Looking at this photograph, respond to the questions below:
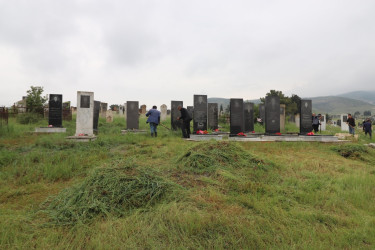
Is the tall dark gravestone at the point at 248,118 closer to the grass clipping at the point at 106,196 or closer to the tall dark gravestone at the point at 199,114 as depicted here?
the tall dark gravestone at the point at 199,114

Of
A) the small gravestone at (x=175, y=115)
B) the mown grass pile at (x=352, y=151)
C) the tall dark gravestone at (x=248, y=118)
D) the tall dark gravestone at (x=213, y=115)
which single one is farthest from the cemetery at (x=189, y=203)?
the tall dark gravestone at (x=248, y=118)

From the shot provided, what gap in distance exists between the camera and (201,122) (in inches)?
399

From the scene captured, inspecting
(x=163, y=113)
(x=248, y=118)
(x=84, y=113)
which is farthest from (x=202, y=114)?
(x=163, y=113)

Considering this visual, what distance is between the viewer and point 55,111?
10906mm

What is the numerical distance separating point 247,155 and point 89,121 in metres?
7.46

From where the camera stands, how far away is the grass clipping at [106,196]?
245cm

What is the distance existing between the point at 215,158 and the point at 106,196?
2379mm

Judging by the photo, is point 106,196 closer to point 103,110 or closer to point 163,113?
point 103,110

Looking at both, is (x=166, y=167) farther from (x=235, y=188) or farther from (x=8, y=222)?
(x=8, y=222)

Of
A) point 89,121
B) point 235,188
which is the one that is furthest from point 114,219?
point 89,121

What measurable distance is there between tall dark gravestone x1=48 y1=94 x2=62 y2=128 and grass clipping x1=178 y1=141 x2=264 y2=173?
30.5ft

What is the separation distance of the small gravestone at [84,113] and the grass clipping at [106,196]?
6.80 m

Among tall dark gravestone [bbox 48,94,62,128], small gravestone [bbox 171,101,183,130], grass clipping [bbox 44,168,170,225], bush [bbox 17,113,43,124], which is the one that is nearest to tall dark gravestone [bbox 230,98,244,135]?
small gravestone [bbox 171,101,183,130]

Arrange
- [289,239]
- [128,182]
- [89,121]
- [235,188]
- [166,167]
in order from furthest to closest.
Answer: [89,121] → [166,167] → [235,188] → [128,182] → [289,239]
